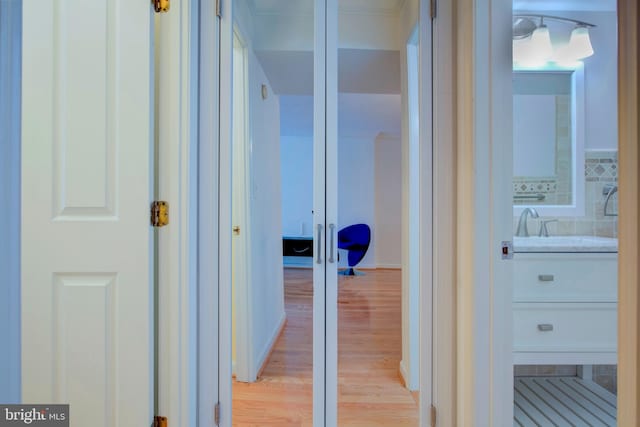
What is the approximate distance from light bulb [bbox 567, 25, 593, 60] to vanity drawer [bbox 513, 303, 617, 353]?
1.63 metres

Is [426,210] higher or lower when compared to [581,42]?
lower

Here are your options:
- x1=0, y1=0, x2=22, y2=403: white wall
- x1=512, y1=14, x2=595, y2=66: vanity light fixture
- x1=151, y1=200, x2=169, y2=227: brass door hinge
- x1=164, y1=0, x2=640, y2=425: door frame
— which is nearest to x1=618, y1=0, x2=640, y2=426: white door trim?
x1=164, y1=0, x2=640, y2=425: door frame

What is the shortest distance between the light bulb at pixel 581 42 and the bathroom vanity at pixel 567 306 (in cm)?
132

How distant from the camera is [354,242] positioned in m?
1.65

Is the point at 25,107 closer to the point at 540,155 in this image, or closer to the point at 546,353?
the point at 546,353

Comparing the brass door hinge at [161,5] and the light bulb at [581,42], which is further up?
the light bulb at [581,42]

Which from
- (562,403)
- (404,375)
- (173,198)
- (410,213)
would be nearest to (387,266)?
(410,213)

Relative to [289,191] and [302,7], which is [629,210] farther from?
[302,7]

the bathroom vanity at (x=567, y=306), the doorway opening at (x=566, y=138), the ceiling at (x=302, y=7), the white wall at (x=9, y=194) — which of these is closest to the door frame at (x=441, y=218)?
the ceiling at (x=302, y=7)

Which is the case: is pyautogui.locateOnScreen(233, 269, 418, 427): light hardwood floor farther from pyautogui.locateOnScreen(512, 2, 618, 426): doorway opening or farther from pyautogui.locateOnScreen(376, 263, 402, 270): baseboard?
pyautogui.locateOnScreen(512, 2, 618, 426): doorway opening

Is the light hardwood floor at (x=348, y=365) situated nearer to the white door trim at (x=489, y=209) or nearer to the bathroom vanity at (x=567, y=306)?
the white door trim at (x=489, y=209)

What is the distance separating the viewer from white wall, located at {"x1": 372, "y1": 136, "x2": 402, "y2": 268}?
5.36ft

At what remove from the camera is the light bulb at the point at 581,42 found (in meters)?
2.10

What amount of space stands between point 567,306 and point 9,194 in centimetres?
226
